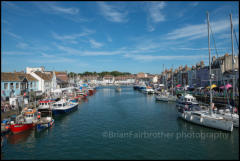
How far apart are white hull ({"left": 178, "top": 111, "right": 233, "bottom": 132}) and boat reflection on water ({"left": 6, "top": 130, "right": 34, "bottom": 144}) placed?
25653 mm

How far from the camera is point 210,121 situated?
27109 millimetres

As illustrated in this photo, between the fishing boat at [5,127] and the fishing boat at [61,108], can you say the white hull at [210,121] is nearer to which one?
the fishing boat at [61,108]

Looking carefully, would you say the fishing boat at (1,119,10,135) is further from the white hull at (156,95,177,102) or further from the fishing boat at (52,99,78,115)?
the white hull at (156,95,177,102)

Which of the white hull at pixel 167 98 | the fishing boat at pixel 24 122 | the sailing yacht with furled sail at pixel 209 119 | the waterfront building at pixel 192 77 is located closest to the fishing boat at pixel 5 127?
the fishing boat at pixel 24 122

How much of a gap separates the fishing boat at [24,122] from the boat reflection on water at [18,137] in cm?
61

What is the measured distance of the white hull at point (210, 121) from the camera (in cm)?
2502

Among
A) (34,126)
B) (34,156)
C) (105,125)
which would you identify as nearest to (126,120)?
(105,125)

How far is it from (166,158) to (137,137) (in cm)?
667

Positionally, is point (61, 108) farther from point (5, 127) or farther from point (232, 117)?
point (232, 117)

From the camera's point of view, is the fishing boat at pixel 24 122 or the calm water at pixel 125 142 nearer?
the calm water at pixel 125 142

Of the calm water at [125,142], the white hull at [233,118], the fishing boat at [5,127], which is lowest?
the calm water at [125,142]

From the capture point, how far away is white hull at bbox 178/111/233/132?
2502 centimetres

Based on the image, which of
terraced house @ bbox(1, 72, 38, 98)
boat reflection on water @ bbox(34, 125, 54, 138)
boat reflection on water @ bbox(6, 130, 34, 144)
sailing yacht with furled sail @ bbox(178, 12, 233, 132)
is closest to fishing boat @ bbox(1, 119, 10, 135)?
boat reflection on water @ bbox(6, 130, 34, 144)

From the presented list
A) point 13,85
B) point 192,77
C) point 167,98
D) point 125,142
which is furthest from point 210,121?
point 192,77
